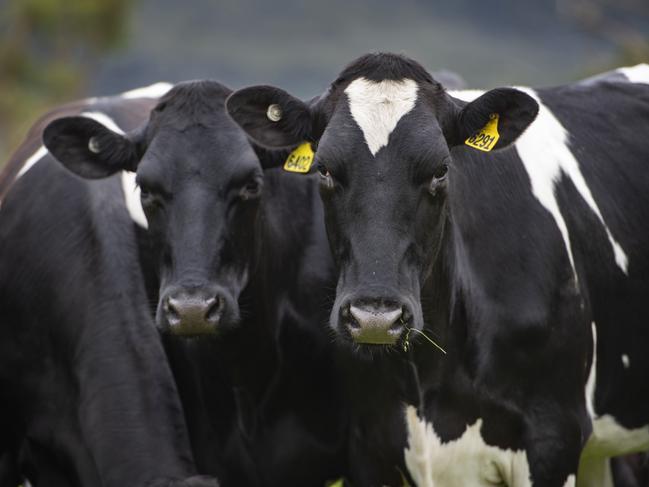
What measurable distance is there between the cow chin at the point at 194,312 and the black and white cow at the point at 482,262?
61cm

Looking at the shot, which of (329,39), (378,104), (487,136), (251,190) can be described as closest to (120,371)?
(251,190)

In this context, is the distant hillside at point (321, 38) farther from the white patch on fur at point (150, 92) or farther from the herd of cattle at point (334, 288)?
the herd of cattle at point (334, 288)

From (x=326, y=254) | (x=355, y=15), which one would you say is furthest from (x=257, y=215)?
(x=355, y=15)

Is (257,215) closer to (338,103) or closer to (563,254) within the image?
(338,103)

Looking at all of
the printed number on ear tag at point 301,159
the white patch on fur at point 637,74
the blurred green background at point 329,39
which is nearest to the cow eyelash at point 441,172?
the printed number on ear tag at point 301,159

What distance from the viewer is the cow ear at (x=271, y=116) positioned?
6.20 meters

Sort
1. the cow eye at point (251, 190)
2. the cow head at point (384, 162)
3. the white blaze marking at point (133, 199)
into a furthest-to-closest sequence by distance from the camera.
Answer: the white blaze marking at point (133, 199), the cow eye at point (251, 190), the cow head at point (384, 162)

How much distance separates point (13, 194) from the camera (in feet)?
23.5

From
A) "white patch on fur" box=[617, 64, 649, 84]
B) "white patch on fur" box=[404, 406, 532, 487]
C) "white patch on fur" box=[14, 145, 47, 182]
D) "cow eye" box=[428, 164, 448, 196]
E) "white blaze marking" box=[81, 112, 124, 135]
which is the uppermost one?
"cow eye" box=[428, 164, 448, 196]

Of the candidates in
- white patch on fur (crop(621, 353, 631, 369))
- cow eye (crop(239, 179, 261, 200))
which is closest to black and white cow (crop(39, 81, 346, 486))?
cow eye (crop(239, 179, 261, 200))

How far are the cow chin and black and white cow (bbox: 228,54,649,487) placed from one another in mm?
609

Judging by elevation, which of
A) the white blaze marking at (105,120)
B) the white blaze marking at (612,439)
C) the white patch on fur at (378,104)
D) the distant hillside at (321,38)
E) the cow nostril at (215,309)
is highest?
the white patch on fur at (378,104)

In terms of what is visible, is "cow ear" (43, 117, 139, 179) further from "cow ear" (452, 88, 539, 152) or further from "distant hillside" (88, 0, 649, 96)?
"distant hillside" (88, 0, 649, 96)

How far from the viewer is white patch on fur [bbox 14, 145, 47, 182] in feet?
24.0
